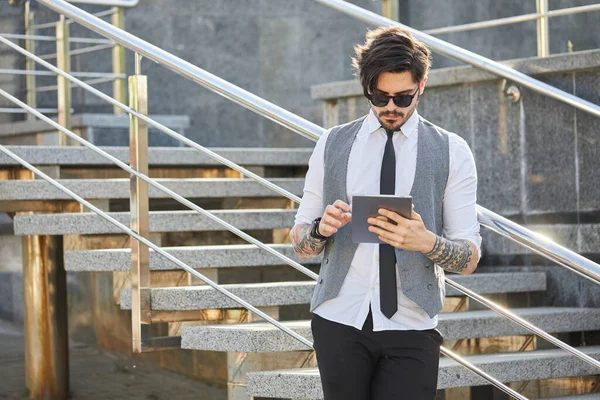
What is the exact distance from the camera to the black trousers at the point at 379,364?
2576 millimetres

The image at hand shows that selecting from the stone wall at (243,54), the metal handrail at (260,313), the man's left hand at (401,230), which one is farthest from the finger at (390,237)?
the stone wall at (243,54)

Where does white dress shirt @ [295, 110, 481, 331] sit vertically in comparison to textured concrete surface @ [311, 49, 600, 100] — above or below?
below

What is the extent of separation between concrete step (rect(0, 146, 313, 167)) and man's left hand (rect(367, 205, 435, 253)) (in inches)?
127

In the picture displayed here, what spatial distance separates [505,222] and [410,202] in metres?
0.91

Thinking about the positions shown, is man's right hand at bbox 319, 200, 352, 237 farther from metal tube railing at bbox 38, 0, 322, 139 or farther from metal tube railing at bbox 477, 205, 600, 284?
metal tube railing at bbox 38, 0, 322, 139

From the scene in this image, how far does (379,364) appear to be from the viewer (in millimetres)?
2627

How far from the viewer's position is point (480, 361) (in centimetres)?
428

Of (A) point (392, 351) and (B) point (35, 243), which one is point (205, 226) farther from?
(A) point (392, 351)

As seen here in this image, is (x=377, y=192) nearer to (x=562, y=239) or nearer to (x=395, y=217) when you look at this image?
(x=395, y=217)

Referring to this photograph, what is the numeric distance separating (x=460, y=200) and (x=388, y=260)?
0.25 m

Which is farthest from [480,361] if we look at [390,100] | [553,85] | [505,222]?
[390,100]

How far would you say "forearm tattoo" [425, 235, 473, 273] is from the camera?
2.55 metres

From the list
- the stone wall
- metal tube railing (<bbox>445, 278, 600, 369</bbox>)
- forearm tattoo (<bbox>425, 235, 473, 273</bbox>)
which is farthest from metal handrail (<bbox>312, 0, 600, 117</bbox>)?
the stone wall

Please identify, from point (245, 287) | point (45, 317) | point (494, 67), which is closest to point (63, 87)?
point (45, 317)
